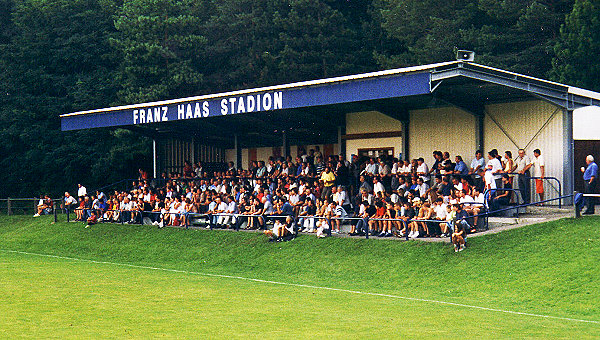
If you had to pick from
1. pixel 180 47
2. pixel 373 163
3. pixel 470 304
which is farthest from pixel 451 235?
pixel 180 47

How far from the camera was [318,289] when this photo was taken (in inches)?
709

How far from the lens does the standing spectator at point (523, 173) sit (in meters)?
22.7

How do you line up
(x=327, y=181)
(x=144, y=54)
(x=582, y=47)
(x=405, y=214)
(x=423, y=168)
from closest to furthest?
(x=405, y=214) → (x=423, y=168) → (x=327, y=181) → (x=582, y=47) → (x=144, y=54)

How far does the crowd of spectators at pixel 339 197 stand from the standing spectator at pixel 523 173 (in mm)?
46

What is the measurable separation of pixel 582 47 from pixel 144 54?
24184 mm

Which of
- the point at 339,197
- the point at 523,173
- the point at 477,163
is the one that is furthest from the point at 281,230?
the point at 523,173

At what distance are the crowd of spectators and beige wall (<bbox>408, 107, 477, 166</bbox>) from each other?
49cm

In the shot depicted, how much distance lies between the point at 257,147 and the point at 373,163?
10533 millimetres

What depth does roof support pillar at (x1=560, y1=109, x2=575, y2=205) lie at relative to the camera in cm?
2272

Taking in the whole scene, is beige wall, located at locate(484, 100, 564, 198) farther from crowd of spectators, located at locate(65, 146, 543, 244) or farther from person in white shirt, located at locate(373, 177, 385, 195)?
person in white shirt, located at locate(373, 177, 385, 195)

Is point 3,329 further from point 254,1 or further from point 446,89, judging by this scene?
point 254,1

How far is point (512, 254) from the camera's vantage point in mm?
18281

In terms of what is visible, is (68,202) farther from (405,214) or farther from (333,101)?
(405,214)

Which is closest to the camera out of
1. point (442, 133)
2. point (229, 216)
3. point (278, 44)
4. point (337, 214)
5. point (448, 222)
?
point (448, 222)
